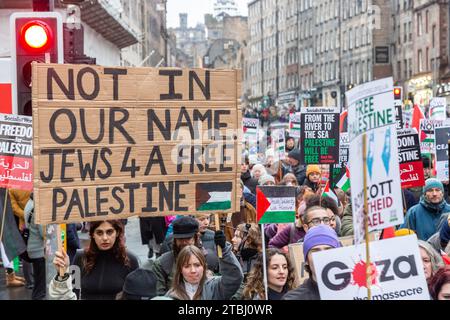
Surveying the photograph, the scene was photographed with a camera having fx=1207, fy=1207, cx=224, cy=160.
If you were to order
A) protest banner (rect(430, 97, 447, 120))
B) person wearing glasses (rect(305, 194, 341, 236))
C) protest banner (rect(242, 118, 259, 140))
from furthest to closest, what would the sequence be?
1. protest banner (rect(242, 118, 259, 140))
2. protest banner (rect(430, 97, 447, 120))
3. person wearing glasses (rect(305, 194, 341, 236))

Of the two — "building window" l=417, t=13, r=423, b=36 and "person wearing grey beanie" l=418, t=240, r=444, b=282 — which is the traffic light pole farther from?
"building window" l=417, t=13, r=423, b=36

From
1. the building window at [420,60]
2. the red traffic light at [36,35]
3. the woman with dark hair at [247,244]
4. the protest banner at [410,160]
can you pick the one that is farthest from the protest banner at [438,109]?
the building window at [420,60]

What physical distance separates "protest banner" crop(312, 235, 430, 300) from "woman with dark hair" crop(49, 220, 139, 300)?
7.14 ft

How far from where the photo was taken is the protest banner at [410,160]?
12023 mm

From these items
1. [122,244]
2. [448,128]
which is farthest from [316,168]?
[122,244]

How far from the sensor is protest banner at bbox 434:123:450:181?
548 inches

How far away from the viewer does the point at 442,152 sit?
47.3 feet

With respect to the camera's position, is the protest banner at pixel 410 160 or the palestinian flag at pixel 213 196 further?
the protest banner at pixel 410 160

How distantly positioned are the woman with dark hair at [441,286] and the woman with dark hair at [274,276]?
1.24m

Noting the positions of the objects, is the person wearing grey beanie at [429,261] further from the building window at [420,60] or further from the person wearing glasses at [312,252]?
the building window at [420,60]

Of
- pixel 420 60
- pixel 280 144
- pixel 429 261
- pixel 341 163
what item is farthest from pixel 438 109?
pixel 420 60

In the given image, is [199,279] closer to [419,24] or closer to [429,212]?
[429,212]

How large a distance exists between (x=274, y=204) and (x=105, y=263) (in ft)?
7.26

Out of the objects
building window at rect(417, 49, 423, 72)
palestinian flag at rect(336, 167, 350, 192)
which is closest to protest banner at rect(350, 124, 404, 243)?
palestinian flag at rect(336, 167, 350, 192)
